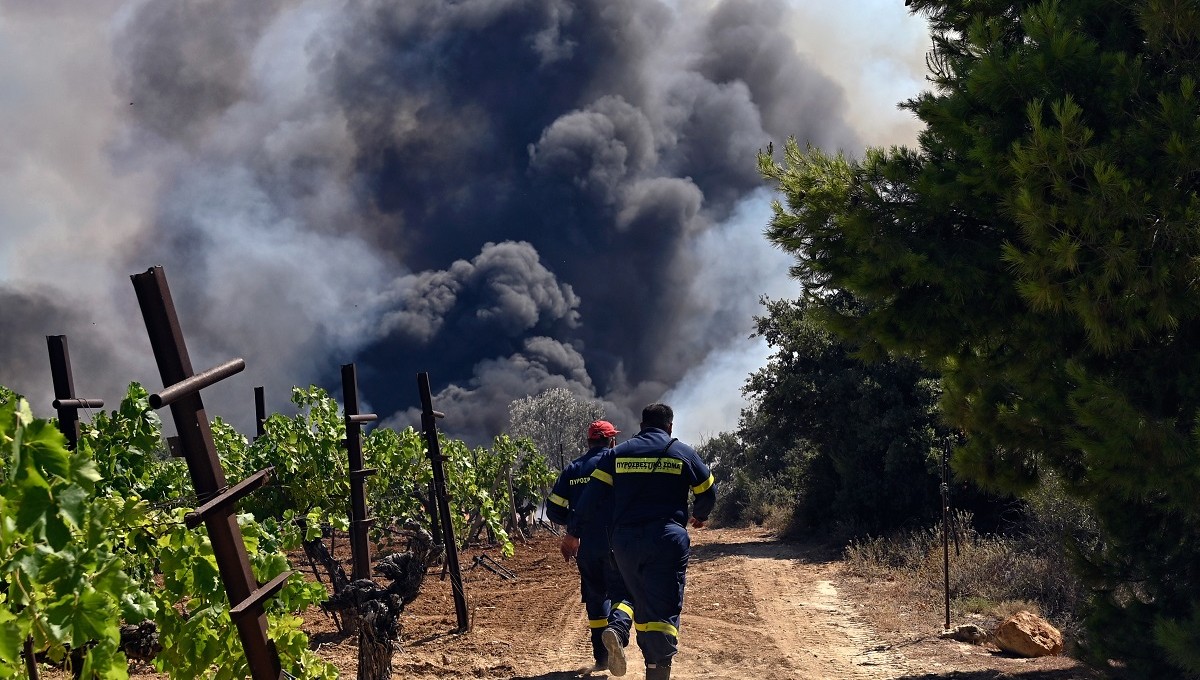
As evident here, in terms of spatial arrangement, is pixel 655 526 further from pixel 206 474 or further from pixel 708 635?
pixel 206 474

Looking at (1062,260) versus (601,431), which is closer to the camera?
(1062,260)

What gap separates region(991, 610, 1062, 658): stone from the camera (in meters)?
8.54

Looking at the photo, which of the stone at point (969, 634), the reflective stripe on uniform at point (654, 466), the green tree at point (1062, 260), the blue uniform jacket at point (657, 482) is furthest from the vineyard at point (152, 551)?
the stone at point (969, 634)

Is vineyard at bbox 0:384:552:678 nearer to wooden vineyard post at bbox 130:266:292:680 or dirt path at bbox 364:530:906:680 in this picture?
wooden vineyard post at bbox 130:266:292:680

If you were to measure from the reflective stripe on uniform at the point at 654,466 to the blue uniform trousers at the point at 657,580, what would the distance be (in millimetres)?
340

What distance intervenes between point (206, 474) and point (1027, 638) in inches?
278

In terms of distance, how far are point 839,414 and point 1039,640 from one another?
12.3 metres

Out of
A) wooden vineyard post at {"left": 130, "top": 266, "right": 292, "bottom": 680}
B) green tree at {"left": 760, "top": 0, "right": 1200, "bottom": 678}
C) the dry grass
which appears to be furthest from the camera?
the dry grass

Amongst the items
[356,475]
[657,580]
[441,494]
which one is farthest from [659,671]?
[441,494]

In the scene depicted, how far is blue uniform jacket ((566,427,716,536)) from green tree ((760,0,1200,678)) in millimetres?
1732

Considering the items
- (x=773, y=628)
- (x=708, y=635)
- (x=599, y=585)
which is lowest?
(x=773, y=628)

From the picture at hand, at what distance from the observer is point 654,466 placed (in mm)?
7102

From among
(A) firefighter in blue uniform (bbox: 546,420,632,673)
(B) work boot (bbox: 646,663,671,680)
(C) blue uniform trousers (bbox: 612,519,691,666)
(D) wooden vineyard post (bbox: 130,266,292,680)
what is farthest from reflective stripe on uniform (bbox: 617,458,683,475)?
(D) wooden vineyard post (bbox: 130,266,292,680)

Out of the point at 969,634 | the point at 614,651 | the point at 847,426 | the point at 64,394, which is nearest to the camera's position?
the point at 614,651
